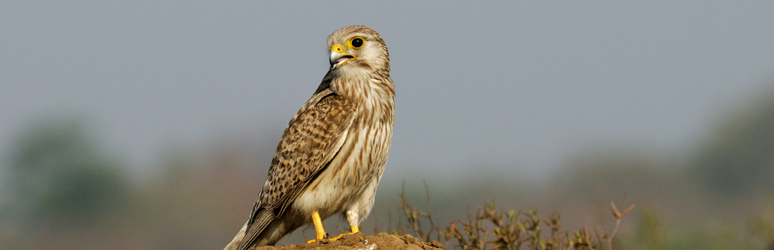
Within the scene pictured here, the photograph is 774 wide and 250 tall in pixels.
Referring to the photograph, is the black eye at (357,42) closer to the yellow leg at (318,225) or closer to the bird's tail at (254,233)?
the yellow leg at (318,225)

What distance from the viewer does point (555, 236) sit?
7324 mm

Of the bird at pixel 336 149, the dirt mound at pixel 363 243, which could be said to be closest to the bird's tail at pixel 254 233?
the bird at pixel 336 149

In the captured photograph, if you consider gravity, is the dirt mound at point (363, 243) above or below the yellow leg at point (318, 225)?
below

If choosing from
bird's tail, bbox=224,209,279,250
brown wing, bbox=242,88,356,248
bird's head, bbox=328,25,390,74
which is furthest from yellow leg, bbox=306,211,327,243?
bird's head, bbox=328,25,390,74

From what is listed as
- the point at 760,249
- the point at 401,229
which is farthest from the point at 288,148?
the point at 760,249

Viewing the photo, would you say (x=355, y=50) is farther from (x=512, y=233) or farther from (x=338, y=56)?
(x=512, y=233)

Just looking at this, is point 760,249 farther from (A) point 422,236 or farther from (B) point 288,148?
(B) point 288,148

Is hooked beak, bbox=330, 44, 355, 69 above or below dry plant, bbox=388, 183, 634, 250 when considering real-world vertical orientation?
above

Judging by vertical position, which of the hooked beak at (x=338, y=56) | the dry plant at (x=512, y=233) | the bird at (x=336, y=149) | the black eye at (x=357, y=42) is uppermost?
the black eye at (x=357, y=42)

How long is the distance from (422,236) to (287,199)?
1.86 meters

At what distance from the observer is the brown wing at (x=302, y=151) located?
20.3 ft

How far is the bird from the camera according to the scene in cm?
618

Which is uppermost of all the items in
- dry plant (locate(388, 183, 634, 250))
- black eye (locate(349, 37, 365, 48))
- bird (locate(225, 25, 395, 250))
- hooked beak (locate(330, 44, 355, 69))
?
black eye (locate(349, 37, 365, 48))

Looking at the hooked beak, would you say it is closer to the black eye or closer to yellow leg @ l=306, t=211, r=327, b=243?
the black eye
